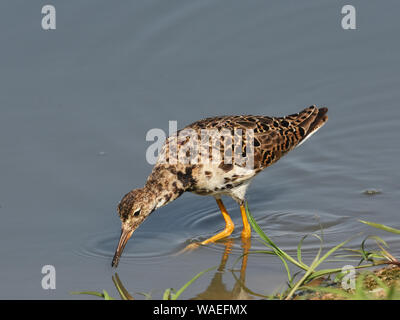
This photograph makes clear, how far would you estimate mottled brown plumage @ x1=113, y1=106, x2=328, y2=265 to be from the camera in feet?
29.1

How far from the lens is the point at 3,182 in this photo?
33.4 feet

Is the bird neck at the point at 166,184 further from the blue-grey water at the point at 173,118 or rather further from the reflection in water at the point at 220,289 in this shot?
the reflection in water at the point at 220,289

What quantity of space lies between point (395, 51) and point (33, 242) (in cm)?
718

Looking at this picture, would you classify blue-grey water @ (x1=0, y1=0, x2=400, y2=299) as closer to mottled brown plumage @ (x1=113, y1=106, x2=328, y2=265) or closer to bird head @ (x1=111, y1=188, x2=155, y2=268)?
bird head @ (x1=111, y1=188, x2=155, y2=268)

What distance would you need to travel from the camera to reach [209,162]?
903 centimetres

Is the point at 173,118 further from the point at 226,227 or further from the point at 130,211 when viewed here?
the point at 130,211

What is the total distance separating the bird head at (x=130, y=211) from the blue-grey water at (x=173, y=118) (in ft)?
0.90

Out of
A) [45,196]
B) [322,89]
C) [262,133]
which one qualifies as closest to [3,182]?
[45,196]

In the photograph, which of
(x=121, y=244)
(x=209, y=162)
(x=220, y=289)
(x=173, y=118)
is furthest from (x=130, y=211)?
(x=173, y=118)

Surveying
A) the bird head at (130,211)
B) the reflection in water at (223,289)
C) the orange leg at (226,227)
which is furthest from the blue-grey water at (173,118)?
the bird head at (130,211)

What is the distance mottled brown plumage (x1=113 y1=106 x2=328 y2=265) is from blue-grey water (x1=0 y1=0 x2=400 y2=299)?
612mm

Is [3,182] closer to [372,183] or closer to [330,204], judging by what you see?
[330,204]

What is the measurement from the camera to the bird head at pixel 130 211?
841 centimetres

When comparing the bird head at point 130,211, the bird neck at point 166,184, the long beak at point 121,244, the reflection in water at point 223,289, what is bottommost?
the reflection in water at point 223,289
